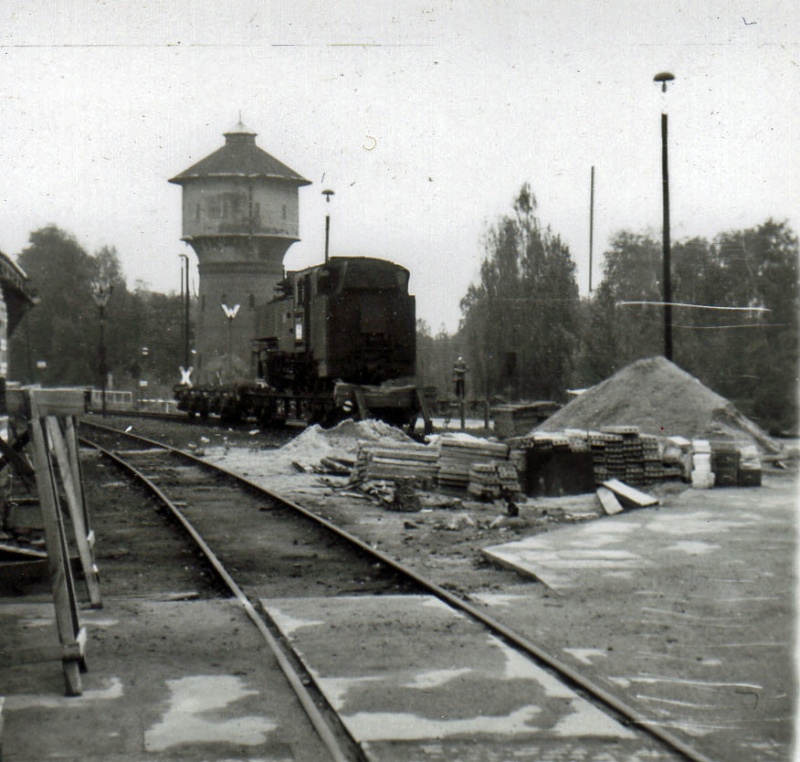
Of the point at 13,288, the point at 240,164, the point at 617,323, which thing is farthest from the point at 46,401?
the point at 240,164

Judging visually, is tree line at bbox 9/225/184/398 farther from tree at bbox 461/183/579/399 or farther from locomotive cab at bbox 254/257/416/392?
locomotive cab at bbox 254/257/416/392

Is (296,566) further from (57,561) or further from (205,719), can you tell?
(205,719)

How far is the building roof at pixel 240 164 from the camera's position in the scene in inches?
2425

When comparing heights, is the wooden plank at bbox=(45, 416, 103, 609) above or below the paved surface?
above

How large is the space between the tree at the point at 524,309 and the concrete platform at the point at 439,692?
35.0m

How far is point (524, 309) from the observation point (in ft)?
146

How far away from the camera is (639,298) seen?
6881 cm

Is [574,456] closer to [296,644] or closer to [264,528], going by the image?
[264,528]

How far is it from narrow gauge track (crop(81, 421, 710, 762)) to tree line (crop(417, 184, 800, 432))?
16.1 metres

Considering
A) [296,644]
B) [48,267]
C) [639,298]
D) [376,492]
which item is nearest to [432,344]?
[639,298]

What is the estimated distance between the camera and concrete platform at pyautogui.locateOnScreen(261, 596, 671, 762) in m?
4.92

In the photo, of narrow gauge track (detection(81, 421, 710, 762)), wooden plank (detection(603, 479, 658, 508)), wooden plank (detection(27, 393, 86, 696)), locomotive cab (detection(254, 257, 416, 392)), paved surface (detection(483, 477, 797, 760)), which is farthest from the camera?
locomotive cab (detection(254, 257, 416, 392))

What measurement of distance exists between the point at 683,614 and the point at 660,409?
12.1m

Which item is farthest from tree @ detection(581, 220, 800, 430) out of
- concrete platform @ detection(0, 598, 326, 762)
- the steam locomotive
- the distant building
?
the distant building
